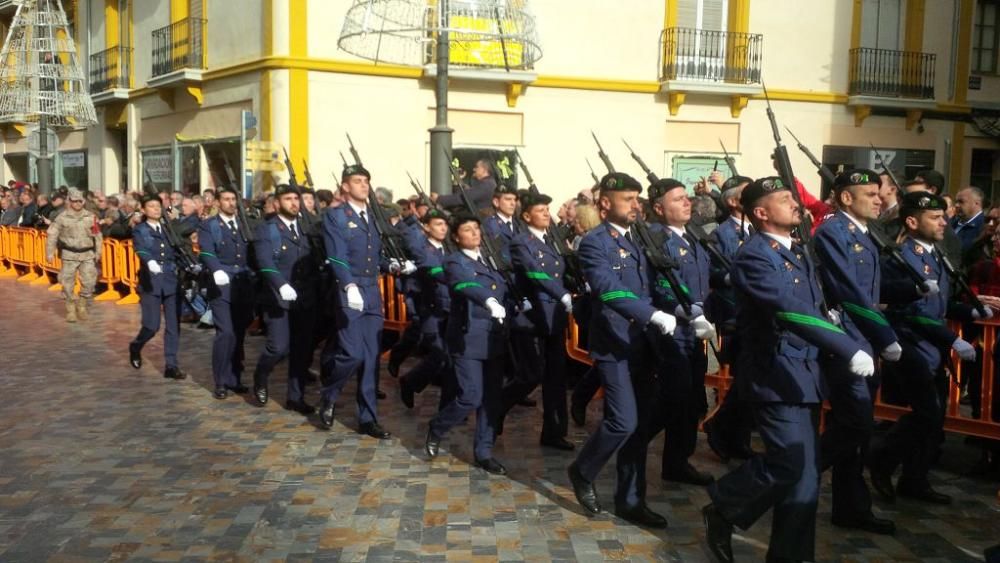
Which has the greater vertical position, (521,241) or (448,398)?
(521,241)

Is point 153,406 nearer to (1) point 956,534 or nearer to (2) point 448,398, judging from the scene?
(2) point 448,398

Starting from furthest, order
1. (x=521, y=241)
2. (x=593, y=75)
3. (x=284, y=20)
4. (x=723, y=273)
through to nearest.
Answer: (x=593, y=75) < (x=284, y=20) < (x=521, y=241) < (x=723, y=273)

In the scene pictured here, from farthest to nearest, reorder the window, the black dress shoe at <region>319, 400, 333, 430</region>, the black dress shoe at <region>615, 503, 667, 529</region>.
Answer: the window < the black dress shoe at <region>319, 400, 333, 430</region> < the black dress shoe at <region>615, 503, 667, 529</region>

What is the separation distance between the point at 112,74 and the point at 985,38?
19.7 meters

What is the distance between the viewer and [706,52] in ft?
66.8

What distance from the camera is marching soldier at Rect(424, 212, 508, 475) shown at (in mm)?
6973

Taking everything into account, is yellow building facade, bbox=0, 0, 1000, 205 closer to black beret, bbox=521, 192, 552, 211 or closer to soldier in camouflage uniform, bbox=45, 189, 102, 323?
soldier in camouflage uniform, bbox=45, 189, 102, 323

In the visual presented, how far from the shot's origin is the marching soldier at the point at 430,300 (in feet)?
29.0

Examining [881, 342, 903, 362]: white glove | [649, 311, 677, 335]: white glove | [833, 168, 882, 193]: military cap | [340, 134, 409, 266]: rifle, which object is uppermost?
[833, 168, 882, 193]: military cap

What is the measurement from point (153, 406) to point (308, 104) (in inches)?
386

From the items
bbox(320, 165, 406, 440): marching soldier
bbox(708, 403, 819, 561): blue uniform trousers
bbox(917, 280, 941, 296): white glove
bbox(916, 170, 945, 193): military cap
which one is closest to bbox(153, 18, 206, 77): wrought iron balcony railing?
bbox(320, 165, 406, 440): marching soldier

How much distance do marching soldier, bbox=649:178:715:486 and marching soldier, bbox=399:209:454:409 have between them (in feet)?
8.24

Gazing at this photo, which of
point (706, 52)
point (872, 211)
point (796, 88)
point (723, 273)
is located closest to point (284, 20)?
point (706, 52)

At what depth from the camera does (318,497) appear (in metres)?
6.28
